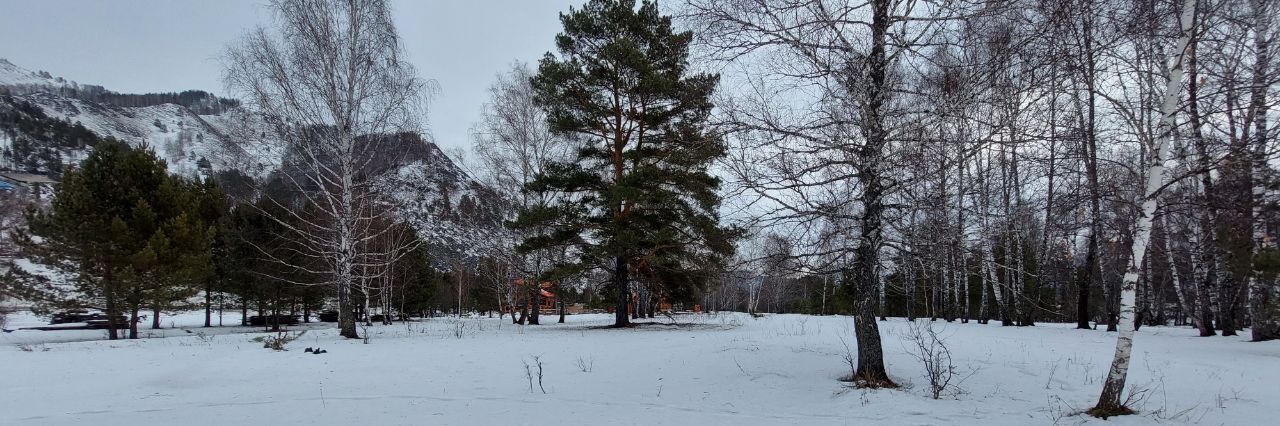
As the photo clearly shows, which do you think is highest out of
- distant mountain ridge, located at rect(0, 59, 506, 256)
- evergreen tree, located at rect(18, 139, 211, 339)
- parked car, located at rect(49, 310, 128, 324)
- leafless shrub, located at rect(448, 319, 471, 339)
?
distant mountain ridge, located at rect(0, 59, 506, 256)

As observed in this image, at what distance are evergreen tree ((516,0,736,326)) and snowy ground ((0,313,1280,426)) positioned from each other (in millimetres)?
4505

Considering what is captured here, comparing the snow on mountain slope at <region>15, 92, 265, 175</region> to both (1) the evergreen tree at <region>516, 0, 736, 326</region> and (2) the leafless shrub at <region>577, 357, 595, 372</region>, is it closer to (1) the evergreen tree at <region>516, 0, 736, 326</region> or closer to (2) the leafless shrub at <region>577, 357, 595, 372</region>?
(1) the evergreen tree at <region>516, 0, 736, 326</region>

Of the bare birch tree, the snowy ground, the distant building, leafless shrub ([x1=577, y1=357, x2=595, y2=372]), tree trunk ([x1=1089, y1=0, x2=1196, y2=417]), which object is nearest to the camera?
tree trunk ([x1=1089, y1=0, x2=1196, y2=417])

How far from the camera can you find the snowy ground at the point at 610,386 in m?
4.59

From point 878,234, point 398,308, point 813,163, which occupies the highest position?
point 813,163

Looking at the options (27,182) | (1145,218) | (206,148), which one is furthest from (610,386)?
(27,182)

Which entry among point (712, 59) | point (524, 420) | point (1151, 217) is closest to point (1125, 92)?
point (1151, 217)

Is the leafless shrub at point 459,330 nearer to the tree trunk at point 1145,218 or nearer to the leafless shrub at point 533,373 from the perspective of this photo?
the leafless shrub at point 533,373

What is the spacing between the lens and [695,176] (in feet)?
41.7

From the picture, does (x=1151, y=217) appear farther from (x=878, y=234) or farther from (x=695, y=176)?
(x=695, y=176)

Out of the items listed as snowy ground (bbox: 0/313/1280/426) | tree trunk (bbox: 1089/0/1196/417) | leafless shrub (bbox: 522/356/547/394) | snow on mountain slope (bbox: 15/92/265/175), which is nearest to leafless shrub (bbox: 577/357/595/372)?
snowy ground (bbox: 0/313/1280/426)

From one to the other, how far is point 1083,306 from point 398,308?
33649mm

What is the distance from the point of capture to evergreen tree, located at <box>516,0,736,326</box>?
43.0 feet

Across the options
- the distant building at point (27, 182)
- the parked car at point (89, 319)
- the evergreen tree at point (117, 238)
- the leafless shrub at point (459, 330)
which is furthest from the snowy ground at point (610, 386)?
the distant building at point (27, 182)
